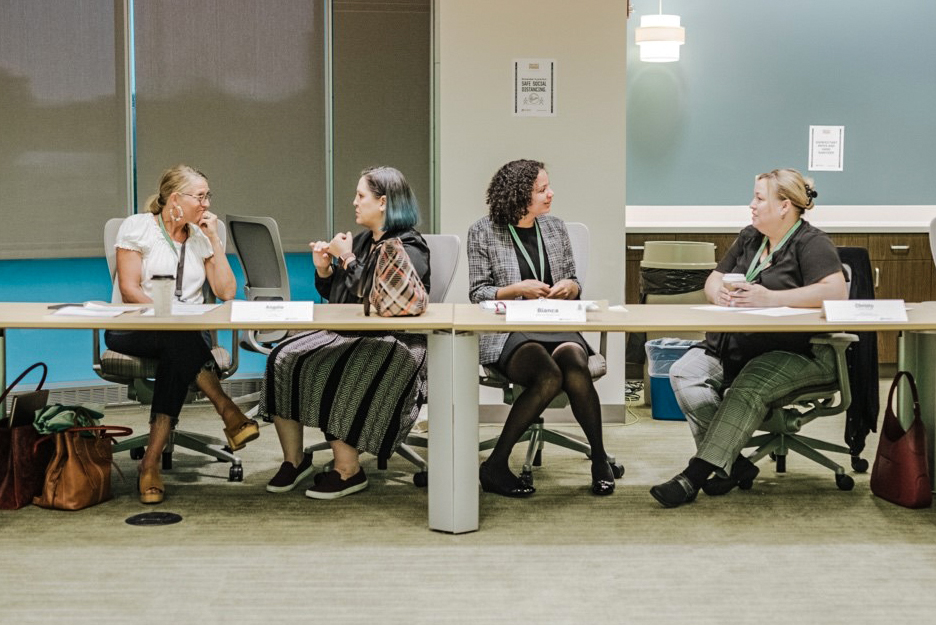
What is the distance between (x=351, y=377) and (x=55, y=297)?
2.63 m

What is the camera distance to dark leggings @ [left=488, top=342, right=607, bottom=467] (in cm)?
377

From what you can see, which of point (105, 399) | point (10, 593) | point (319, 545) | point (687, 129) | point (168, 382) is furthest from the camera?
point (687, 129)

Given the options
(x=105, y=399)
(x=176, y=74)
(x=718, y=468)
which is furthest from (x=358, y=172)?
(x=718, y=468)

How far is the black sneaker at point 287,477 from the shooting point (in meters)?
3.82

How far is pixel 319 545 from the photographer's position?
3195mm

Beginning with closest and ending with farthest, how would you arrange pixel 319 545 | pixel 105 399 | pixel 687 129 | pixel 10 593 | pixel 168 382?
1. pixel 10 593
2. pixel 319 545
3. pixel 168 382
4. pixel 105 399
5. pixel 687 129

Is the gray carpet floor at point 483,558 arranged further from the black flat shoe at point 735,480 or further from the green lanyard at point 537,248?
the green lanyard at point 537,248

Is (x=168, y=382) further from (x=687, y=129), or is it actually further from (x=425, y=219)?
(x=687, y=129)

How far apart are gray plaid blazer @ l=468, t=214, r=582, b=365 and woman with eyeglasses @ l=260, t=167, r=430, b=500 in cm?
28

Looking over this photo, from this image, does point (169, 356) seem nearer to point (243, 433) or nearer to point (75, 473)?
point (243, 433)

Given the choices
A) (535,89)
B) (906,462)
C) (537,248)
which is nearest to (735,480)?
(906,462)

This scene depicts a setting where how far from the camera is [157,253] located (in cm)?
395

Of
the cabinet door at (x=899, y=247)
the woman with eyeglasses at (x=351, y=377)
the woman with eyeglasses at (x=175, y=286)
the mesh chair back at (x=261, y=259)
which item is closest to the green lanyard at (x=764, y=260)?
the woman with eyeglasses at (x=351, y=377)

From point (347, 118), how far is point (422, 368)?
2401mm
